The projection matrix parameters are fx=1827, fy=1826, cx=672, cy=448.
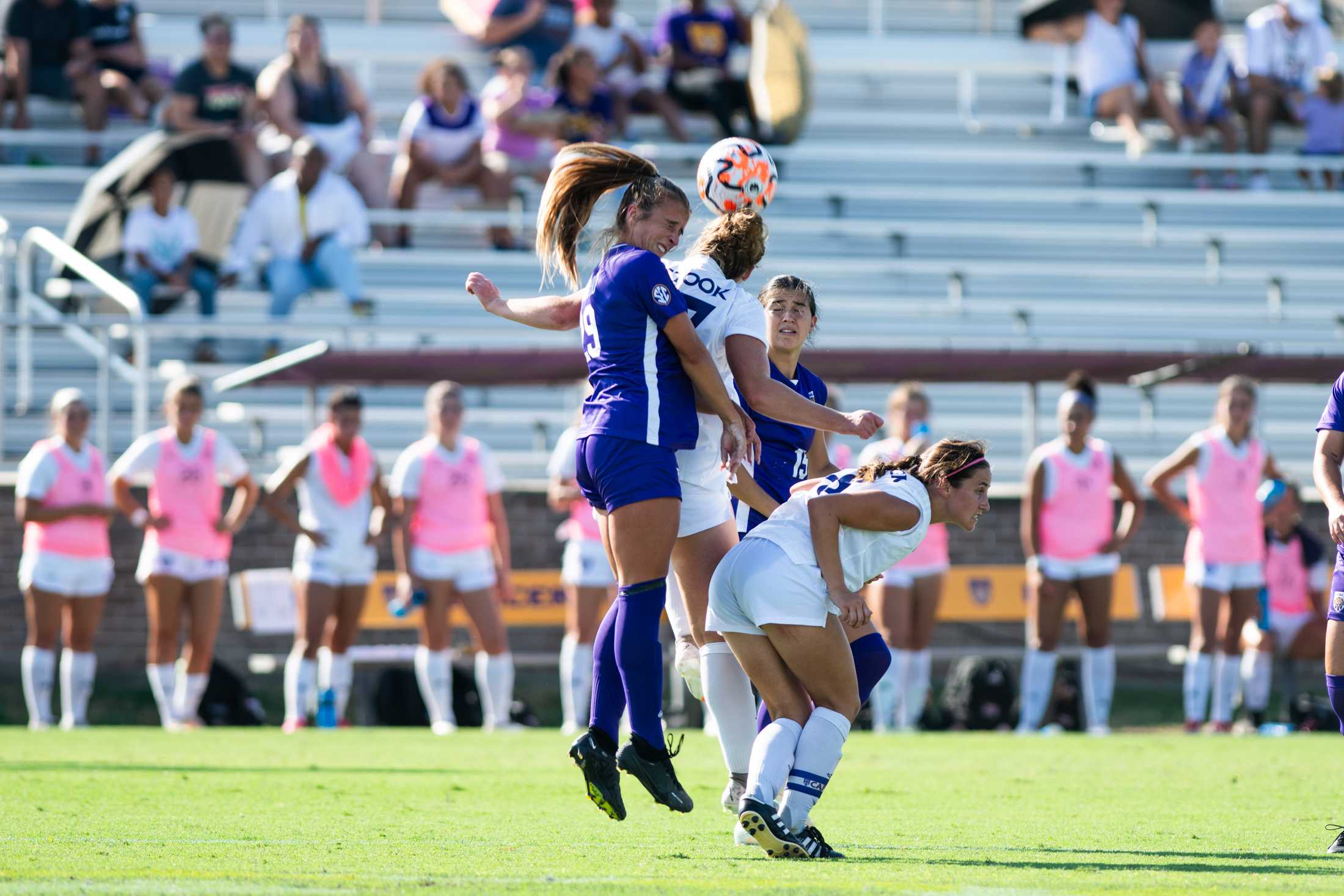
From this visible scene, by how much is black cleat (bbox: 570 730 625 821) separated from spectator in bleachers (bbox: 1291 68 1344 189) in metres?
16.3

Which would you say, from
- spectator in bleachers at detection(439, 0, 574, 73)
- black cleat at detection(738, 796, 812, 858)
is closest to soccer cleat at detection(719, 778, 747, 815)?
black cleat at detection(738, 796, 812, 858)

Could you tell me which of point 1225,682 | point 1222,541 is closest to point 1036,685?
point 1225,682

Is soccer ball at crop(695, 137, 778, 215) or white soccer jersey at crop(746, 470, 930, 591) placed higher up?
soccer ball at crop(695, 137, 778, 215)

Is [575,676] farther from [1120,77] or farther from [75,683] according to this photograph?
[1120,77]

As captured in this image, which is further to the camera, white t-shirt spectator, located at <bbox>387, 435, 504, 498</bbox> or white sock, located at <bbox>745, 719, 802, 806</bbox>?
white t-shirt spectator, located at <bbox>387, 435, 504, 498</bbox>

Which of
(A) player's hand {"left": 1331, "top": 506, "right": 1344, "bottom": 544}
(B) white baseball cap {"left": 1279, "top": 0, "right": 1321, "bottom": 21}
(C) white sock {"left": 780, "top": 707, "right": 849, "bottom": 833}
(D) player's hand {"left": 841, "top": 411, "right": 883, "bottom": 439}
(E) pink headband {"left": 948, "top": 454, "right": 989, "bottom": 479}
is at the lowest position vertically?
(C) white sock {"left": 780, "top": 707, "right": 849, "bottom": 833}

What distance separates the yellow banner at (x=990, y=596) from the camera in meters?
14.4

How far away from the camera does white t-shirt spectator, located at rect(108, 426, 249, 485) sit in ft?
41.1

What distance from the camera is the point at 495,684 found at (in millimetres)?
12727

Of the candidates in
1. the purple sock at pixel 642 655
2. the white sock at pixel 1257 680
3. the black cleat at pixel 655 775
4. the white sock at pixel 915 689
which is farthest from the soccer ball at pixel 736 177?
the white sock at pixel 1257 680

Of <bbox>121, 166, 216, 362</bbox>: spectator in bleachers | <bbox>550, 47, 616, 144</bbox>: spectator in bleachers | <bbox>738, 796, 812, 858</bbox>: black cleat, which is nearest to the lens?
<bbox>738, 796, 812, 858</bbox>: black cleat

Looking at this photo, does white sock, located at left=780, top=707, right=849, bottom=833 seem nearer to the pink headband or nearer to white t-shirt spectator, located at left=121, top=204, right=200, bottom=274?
the pink headband

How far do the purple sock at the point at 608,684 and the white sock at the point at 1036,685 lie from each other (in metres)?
7.00

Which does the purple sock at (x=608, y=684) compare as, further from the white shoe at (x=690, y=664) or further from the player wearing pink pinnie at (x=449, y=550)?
the player wearing pink pinnie at (x=449, y=550)
